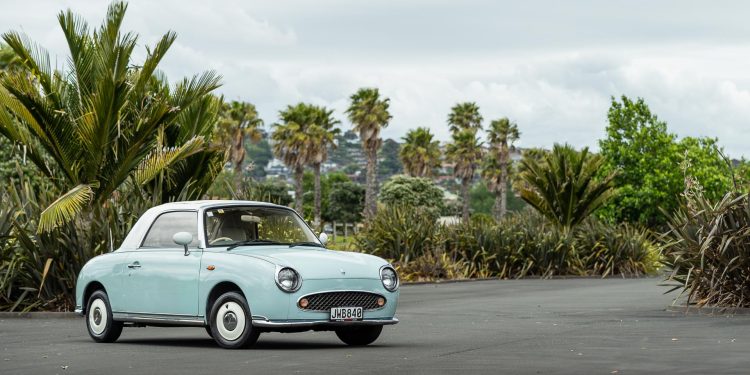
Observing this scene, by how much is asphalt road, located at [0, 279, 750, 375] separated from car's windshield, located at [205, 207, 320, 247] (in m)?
1.15

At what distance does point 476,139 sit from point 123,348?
9318cm

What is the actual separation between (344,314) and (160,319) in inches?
88.6

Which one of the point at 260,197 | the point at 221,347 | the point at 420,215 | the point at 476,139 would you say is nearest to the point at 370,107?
the point at 476,139

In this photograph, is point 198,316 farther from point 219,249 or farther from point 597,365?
point 597,365

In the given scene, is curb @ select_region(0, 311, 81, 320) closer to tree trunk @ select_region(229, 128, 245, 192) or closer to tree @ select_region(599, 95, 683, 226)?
tree @ select_region(599, 95, 683, 226)

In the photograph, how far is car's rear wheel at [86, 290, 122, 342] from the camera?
14.3m

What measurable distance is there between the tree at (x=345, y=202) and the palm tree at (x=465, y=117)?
22.1m

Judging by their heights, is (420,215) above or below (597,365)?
above

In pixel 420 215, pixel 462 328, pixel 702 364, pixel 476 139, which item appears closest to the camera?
pixel 702 364

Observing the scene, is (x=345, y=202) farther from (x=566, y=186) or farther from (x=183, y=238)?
(x=183, y=238)

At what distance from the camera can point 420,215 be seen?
35094 mm

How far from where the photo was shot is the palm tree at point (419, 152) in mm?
110188

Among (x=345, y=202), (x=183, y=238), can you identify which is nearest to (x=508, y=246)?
(x=183, y=238)

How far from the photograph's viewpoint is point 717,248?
1845 cm
